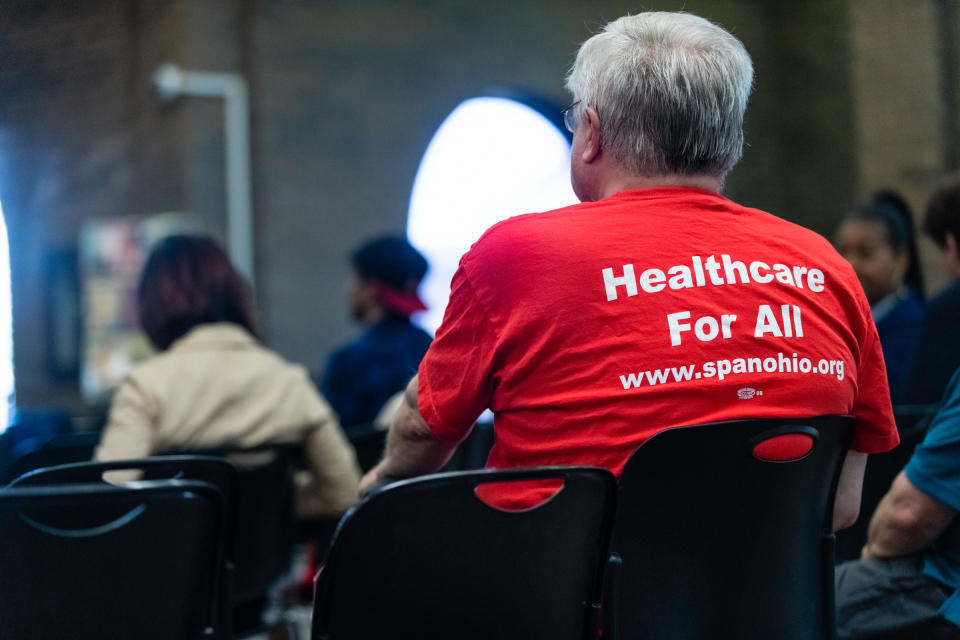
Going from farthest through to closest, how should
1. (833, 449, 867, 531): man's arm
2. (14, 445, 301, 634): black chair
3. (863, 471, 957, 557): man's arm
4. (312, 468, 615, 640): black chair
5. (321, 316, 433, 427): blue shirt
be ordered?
(321, 316, 433, 427): blue shirt → (14, 445, 301, 634): black chair → (863, 471, 957, 557): man's arm → (833, 449, 867, 531): man's arm → (312, 468, 615, 640): black chair

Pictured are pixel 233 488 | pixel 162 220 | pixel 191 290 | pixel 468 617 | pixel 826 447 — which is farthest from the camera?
pixel 162 220

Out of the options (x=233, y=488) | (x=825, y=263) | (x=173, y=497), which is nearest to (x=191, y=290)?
(x=233, y=488)

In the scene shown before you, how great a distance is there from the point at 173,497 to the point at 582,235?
0.62m

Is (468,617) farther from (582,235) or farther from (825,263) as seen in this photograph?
(825,263)

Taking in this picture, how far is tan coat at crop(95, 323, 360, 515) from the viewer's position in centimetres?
238

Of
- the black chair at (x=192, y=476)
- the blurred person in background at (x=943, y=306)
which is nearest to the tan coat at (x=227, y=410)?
the black chair at (x=192, y=476)

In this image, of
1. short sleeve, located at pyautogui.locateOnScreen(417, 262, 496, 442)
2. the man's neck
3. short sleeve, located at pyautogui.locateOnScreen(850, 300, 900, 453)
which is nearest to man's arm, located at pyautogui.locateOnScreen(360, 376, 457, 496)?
short sleeve, located at pyautogui.locateOnScreen(417, 262, 496, 442)

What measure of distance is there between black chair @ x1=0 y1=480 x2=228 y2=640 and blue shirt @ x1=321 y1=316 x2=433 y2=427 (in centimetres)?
211

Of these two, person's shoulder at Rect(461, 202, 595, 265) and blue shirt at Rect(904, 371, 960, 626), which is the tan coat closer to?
person's shoulder at Rect(461, 202, 595, 265)

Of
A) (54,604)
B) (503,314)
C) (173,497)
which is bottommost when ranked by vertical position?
(54,604)

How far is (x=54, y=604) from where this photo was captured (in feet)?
4.07

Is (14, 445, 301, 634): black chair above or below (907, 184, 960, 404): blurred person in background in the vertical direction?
below

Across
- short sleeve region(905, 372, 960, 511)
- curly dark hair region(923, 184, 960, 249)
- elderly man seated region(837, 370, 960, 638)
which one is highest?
curly dark hair region(923, 184, 960, 249)

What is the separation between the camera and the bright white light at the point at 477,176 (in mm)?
7066
